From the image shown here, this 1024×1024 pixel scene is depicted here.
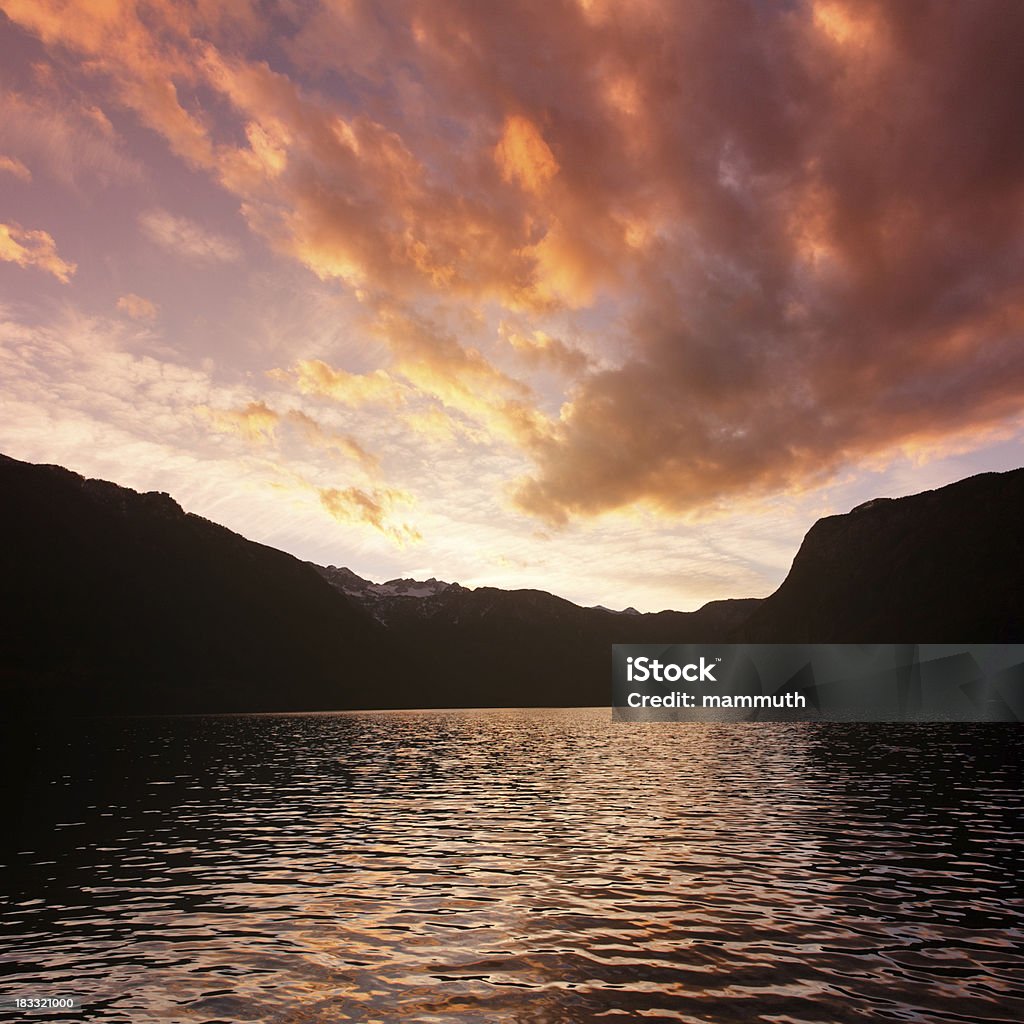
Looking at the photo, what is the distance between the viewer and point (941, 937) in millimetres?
19047

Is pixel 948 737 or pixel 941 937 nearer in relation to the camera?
pixel 941 937

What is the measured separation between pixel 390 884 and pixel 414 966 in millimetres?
8924

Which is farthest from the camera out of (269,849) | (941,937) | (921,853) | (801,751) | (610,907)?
(801,751)

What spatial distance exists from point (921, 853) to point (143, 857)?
32.2m

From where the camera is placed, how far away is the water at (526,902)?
15289 millimetres

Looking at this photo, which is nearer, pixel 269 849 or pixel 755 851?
pixel 755 851

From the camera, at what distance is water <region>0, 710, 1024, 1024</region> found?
1529 cm

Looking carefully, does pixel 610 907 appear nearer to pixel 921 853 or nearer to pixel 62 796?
pixel 921 853

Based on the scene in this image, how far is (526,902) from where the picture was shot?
2269cm

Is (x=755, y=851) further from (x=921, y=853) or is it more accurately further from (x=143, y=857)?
(x=143, y=857)

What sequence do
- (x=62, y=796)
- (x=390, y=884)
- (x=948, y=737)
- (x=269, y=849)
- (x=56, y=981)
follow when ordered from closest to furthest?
(x=56, y=981)
(x=390, y=884)
(x=269, y=849)
(x=62, y=796)
(x=948, y=737)

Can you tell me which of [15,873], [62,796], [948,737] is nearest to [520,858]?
[15,873]

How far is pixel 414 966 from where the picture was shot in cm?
1708

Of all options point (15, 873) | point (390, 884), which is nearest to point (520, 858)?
point (390, 884)
